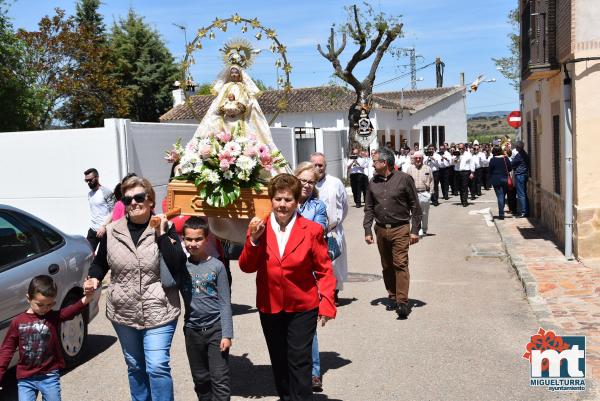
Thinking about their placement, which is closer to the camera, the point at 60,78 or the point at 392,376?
the point at 392,376

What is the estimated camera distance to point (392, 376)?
6.41 meters

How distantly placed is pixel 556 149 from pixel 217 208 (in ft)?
31.9

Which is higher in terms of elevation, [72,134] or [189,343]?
[72,134]

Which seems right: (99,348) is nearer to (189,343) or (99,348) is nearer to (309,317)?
(189,343)

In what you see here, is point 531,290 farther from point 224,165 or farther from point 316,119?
point 316,119

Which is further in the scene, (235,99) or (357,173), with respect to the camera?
(357,173)

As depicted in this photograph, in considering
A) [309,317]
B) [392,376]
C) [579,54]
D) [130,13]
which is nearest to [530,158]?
[579,54]

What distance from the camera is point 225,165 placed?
5.84m

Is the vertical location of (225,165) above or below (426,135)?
below

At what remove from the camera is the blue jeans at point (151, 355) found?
4.87 m

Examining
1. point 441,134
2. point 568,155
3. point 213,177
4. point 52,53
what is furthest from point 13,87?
point 441,134

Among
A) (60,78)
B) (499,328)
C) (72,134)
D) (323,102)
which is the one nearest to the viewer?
(499,328)

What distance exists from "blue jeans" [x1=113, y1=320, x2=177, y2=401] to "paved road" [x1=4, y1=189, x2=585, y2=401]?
3.77ft

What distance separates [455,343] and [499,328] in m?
0.81
